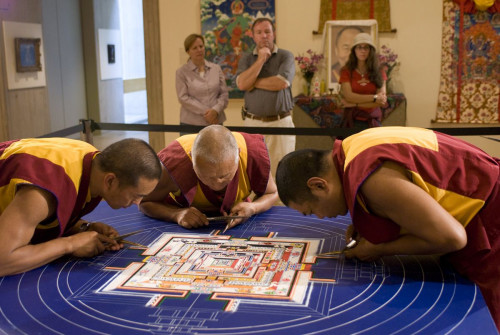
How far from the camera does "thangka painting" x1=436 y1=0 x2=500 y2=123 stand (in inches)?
250

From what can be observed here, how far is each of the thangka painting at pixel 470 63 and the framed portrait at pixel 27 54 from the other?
16.9ft

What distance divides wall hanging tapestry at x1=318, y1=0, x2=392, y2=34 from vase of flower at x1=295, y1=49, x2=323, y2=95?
29 centimetres

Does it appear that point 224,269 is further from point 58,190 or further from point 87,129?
point 87,129

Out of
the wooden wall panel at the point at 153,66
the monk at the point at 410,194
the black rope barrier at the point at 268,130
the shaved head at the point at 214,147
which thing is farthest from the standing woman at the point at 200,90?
the monk at the point at 410,194

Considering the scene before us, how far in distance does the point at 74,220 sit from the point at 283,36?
15.6ft

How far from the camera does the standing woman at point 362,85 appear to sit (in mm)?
4844

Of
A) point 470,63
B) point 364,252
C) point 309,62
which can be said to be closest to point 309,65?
point 309,62

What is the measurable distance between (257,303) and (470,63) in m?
5.41

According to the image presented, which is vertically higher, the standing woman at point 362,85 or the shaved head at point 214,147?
the standing woman at point 362,85

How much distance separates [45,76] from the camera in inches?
318

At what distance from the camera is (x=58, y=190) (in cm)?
218

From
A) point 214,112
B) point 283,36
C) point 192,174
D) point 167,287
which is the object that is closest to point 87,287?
point 167,287

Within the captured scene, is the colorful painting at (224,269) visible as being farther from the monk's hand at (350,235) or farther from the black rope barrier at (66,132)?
the black rope barrier at (66,132)

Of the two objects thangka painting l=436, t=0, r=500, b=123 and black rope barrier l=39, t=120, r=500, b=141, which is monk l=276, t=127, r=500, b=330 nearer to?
black rope barrier l=39, t=120, r=500, b=141
